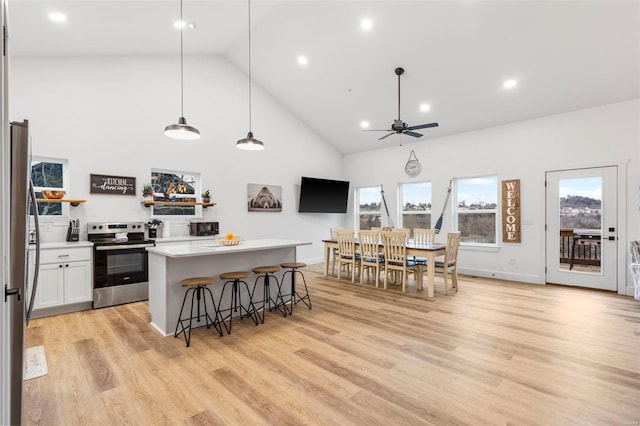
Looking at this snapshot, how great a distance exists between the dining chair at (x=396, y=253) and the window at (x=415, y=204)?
2.34 metres

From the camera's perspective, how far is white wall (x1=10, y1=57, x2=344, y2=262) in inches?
174

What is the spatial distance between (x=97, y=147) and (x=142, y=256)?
5.96ft

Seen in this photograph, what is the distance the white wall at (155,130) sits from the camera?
A: 174 inches

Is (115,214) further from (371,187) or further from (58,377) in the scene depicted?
(371,187)

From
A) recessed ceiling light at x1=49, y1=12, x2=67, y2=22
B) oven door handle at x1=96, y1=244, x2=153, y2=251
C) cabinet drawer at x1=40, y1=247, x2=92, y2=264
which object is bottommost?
cabinet drawer at x1=40, y1=247, x2=92, y2=264

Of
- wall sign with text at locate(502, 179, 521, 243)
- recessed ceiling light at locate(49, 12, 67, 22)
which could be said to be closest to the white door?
wall sign with text at locate(502, 179, 521, 243)

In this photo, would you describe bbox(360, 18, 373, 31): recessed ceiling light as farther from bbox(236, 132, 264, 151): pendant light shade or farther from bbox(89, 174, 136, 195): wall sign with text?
bbox(89, 174, 136, 195): wall sign with text

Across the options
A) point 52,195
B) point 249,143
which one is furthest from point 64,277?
point 249,143

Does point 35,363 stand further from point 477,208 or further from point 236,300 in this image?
point 477,208

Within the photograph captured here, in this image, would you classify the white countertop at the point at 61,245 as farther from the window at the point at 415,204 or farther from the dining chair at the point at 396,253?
the window at the point at 415,204

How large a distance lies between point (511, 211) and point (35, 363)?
23.2ft

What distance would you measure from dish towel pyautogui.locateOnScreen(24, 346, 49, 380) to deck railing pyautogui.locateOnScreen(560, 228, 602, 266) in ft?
23.8

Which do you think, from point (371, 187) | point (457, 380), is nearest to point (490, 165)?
point (371, 187)

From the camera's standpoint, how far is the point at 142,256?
466 centimetres
